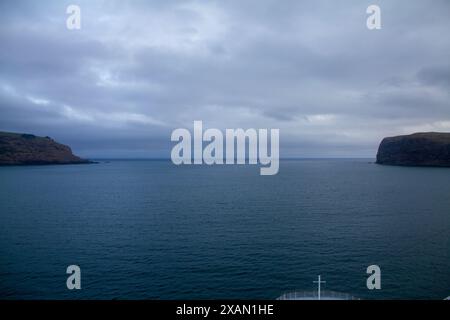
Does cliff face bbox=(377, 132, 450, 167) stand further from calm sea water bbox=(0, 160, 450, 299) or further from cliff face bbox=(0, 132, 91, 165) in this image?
cliff face bbox=(0, 132, 91, 165)

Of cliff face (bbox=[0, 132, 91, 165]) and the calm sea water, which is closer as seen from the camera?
the calm sea water

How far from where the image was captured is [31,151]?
84312mm

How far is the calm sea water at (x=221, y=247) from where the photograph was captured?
13.2 meters

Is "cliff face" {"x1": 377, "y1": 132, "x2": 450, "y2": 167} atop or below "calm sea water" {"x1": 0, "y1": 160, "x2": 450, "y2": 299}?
atop

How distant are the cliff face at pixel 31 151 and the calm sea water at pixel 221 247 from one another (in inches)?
2110

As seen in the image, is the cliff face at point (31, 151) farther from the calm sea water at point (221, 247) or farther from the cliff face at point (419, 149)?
the cliff face at point (419, 149)

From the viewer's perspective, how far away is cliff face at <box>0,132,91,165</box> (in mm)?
74694

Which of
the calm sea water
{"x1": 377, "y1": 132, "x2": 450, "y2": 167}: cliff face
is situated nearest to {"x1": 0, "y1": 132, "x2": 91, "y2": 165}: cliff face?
the calm sea water

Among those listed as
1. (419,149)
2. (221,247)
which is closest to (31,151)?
(221,247)

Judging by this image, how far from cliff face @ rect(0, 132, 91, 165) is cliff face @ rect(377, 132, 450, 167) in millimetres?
102706

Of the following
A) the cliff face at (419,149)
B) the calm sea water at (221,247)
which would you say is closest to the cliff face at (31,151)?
the calm sea water at (221,247)

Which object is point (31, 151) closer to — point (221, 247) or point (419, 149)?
→ point (221, 247)

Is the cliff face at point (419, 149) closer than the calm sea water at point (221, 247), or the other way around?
the calm sea water at point (221, 247)
